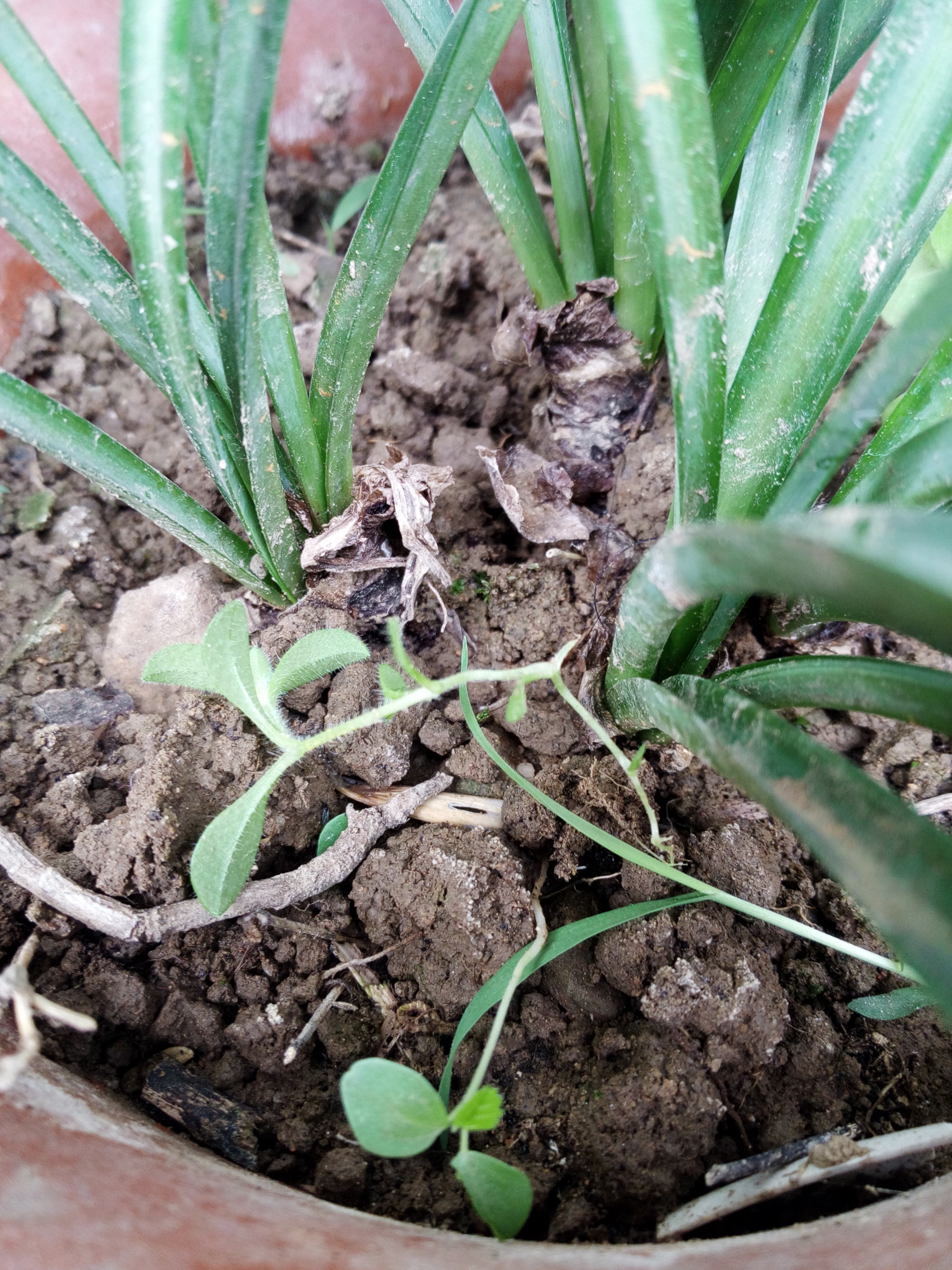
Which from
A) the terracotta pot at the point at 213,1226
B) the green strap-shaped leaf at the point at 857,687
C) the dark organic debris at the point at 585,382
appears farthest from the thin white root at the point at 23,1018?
the dark organic debris at the point at 585,382

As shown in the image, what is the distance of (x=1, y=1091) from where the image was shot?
0.44 meters

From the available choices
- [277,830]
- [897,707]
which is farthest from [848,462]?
[277,830]

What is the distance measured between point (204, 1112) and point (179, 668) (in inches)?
13.7

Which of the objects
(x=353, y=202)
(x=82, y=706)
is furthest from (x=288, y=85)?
(x=82, y=706)

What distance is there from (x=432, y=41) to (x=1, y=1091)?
0.93 meters

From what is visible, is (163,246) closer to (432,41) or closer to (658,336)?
(432,41)

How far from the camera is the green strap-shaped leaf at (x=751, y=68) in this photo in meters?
0.65

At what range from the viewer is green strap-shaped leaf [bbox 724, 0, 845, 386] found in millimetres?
726

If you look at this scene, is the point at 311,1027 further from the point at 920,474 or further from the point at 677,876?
the point at 920,474

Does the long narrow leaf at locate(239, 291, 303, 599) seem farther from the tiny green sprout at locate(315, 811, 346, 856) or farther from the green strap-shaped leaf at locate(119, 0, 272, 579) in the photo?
the tiny green sprout at locate(315, 811, 346, 856)

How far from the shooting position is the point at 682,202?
1.64 feet

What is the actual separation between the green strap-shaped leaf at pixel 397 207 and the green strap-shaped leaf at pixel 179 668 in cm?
23

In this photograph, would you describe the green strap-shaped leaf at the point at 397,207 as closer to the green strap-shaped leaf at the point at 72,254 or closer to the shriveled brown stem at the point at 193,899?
the green strap-shaped leaf at the point at 72,254

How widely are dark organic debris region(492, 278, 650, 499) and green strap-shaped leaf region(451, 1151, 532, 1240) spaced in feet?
2.28
